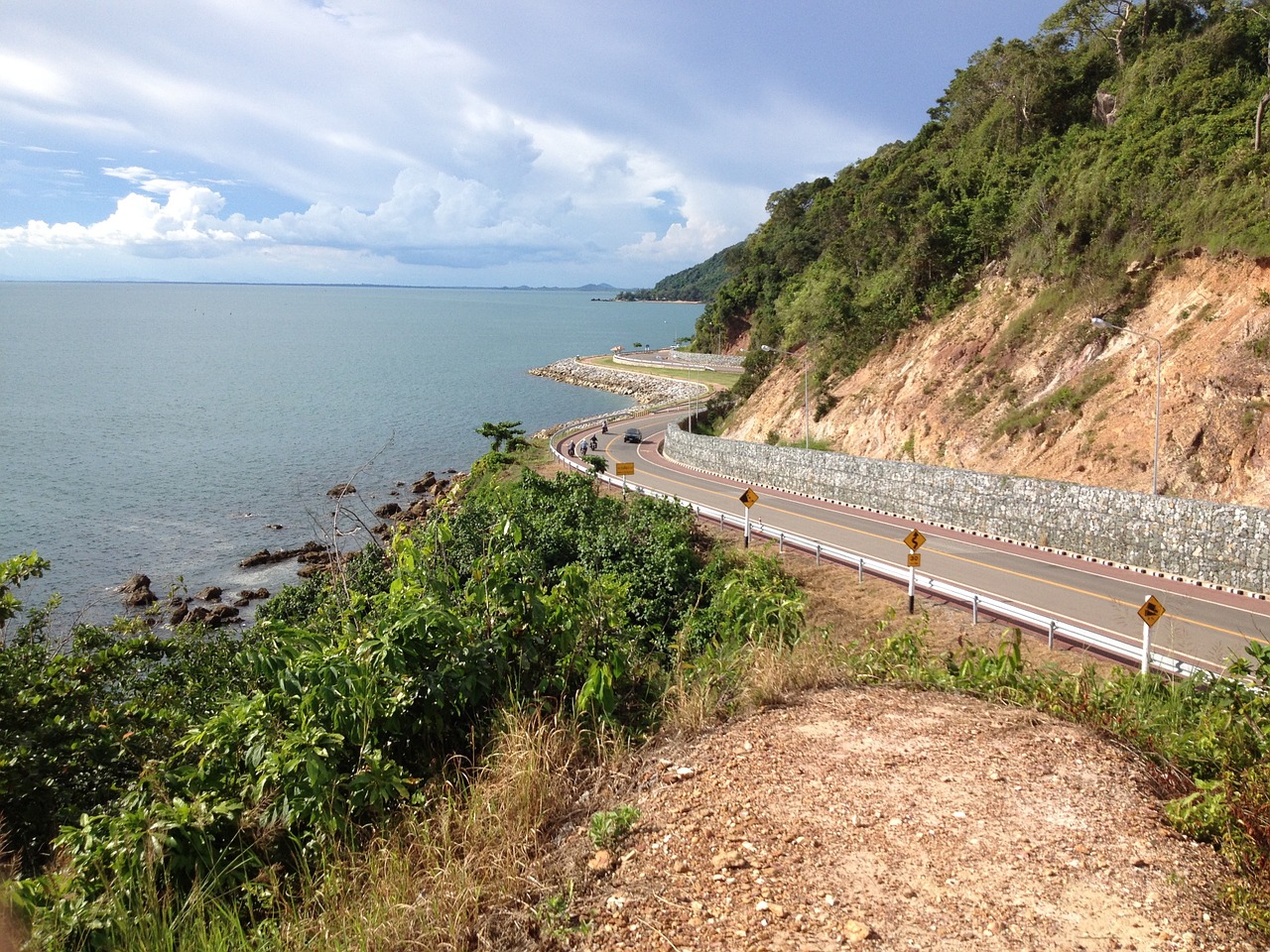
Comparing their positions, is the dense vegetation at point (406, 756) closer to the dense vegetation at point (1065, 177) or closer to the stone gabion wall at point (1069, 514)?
the stone gabion wall at point (1069, 514)

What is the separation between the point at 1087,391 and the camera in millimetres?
31125

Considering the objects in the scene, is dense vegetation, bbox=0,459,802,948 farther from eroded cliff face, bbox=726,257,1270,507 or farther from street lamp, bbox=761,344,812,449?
street lamp, bbox=761,344,812,449

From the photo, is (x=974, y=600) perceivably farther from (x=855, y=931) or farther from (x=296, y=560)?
(x=296, y=560)

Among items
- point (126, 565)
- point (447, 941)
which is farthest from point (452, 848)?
point (126, 565)

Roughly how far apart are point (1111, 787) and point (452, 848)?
4.24 m

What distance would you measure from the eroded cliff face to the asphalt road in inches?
201

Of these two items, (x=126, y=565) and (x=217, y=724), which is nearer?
(x=217, y=724)

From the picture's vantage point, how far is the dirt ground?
4.04 metres

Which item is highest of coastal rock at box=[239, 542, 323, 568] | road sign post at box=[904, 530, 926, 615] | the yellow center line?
road sign post at box=[904, 530, 926, 615]

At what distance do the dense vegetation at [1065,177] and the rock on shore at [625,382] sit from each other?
19.4 meters

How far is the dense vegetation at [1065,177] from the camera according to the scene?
3244 cm

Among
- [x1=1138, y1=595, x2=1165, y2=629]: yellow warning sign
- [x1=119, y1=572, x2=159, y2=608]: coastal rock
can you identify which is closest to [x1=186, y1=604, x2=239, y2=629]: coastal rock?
[x1=119, y1=572, x2=159, y2=608]: coastal rock

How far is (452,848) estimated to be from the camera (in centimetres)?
477

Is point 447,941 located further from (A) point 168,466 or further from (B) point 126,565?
(A) point 168,466
